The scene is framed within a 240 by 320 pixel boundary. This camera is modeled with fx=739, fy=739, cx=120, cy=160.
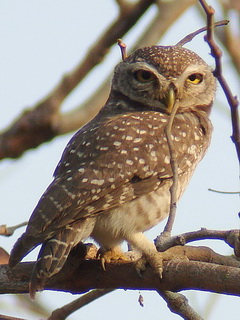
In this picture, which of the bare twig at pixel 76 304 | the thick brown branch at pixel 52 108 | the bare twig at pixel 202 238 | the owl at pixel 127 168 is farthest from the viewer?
the thick brown branch at pixel 52 108

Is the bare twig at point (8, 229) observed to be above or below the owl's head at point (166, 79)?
above

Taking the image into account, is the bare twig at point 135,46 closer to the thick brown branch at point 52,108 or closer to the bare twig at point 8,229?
the thick brown branch at point 52,108

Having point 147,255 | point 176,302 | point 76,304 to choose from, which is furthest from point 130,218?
point 176,302

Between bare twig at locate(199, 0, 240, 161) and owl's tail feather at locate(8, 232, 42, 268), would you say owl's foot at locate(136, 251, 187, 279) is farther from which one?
bare twig at locate(199, 0, 240, 161)

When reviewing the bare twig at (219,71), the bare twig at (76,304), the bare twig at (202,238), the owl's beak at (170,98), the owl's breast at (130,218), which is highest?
the bare twig at (219,71)

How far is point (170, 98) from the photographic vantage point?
5824 mm

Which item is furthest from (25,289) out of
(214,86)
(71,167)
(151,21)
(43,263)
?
(151,21)

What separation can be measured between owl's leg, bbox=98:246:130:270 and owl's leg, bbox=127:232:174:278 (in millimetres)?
134

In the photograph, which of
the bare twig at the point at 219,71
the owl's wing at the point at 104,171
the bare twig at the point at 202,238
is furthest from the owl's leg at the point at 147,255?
the bare twig at the point at 219,71

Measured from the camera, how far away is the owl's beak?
228 inches

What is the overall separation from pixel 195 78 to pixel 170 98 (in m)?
0.55

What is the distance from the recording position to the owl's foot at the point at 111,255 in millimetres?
4825

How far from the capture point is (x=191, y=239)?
381 centimetres

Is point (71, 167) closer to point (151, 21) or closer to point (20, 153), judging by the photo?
point (20, 153)
